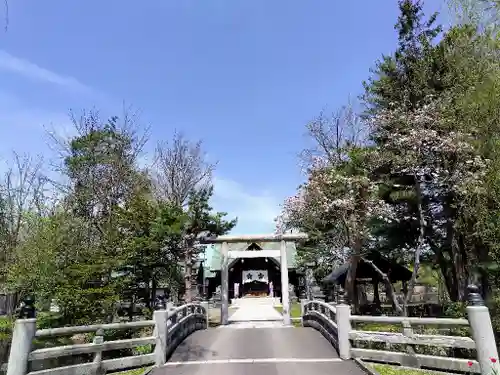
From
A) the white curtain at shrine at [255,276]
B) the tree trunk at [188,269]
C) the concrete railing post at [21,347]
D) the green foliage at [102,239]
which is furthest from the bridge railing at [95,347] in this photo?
the white curtain at shrine at [255,276]

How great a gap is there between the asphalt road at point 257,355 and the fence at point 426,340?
480mm

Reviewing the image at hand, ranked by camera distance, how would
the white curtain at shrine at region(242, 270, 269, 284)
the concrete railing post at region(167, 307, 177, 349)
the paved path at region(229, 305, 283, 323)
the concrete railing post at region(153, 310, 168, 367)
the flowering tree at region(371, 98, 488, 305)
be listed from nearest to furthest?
the concrete railing post at region(153, 310, 168, 367) < the concrete railing post at region(167, 307, 177, 349) < the flowering tree at region(371, 98, 488, 305) < the paved path at region(229, 305, 283, 323) < the white curtain at shrine at region(242, 270, 269, 284)

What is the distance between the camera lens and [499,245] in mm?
8453

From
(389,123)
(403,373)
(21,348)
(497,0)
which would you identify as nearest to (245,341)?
(403,373)

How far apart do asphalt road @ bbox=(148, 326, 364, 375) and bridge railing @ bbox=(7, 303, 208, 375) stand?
0.38 metres

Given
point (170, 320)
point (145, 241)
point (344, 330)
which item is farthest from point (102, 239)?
point (344, 330)

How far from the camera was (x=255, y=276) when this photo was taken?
3306 cm

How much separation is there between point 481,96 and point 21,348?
10872 mm

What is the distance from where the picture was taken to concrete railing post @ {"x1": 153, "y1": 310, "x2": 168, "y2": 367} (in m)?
8.25

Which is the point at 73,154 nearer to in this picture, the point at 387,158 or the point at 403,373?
the point at 387,158

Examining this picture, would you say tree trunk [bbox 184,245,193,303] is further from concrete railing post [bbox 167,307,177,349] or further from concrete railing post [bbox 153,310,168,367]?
concrete railing post [bbox 153,310,168,367]

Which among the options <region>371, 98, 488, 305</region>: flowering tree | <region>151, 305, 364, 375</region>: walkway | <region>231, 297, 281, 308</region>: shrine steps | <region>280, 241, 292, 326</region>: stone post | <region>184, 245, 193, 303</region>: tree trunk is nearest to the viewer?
<region>151, 305, 364, 375</region>: walkway

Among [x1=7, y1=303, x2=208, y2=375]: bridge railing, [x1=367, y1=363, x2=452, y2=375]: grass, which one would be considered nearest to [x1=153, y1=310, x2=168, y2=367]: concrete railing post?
[x1=7, y1=303, x2=208, y2=375]: bridge railing

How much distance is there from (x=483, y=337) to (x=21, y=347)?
22.4ft
